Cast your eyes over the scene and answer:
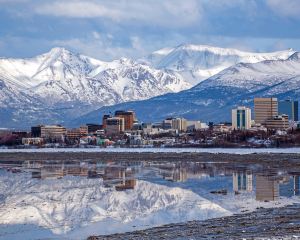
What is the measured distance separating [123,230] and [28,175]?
3758 cm

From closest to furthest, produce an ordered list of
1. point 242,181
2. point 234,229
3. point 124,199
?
point 234,229 → point 124,199 → point 242,181

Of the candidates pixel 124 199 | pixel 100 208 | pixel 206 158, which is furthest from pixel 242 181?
pixel 206 158

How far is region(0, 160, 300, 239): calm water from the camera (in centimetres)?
3039

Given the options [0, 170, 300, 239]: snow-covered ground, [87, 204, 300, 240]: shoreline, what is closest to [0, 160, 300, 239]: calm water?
[0, 170, 300, 239]: snow-covered ground

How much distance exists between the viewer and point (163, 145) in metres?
176

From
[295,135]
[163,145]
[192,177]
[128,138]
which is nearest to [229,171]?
[192,177]

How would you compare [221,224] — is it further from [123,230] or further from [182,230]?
[123,230]

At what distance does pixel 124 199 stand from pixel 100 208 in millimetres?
4737

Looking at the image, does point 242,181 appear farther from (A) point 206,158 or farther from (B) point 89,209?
(A) point 206,158

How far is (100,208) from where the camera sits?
118 feet

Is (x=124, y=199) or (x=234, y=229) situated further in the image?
(x=124, y=199)

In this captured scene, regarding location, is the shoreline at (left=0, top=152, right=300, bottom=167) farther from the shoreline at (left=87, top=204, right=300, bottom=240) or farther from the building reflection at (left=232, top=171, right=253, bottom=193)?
the shoreline at (left=87, top=204, right=300, bottom=240)

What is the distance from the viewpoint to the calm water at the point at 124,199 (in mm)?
30391

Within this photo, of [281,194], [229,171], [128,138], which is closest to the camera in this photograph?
[281,194]
